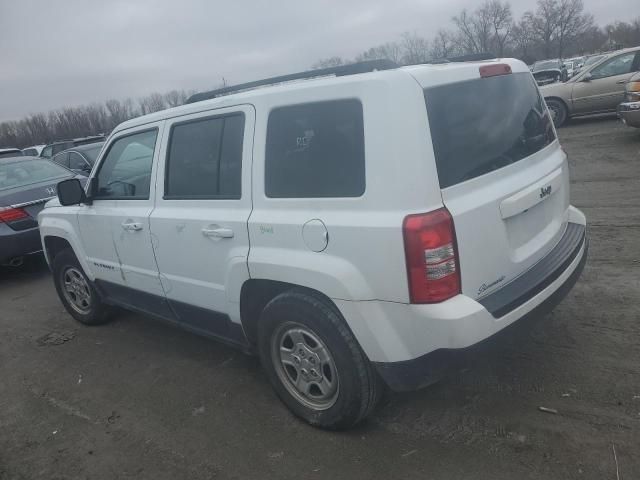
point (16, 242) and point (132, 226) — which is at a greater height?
point (132, 226)

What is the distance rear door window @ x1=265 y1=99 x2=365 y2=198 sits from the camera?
256 cm

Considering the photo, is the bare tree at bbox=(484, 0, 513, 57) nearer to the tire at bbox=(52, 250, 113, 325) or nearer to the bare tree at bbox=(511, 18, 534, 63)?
the bare tree at bbox=(511, 18, 534, 63)

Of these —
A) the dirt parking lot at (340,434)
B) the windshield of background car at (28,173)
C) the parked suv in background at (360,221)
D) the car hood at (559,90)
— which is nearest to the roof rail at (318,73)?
the parked suv in background at (360,221)

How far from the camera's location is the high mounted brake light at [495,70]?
2.81m

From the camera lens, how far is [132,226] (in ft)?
12.7

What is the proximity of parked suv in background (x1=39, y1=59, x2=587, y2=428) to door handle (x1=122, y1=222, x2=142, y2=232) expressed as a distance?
9 centimetres

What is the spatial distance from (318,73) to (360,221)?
110 centimetres

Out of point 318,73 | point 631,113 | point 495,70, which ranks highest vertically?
point 318,73

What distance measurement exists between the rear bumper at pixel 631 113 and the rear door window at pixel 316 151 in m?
8.87

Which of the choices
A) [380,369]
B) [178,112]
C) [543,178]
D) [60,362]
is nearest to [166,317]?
[60,362]

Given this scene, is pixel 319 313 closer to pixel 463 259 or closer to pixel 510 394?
pixel 463 259

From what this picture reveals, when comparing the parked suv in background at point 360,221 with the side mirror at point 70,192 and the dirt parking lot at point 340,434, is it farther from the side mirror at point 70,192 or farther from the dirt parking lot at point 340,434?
the side mirror at point 70,192

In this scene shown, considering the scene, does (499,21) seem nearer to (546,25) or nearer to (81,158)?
(546,25)

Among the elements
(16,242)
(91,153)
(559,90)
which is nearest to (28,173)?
(16,242)
